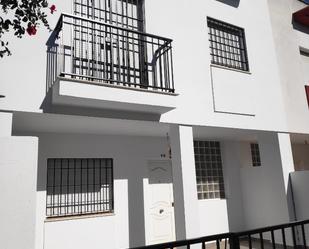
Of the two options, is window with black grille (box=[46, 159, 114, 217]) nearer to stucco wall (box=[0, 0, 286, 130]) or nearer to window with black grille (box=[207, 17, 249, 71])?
stucco wall (box=[0, 0, 286, 130])

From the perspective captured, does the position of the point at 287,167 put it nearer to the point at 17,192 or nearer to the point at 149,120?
the point at 149,120

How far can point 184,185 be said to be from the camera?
7.04 m

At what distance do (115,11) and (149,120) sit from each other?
2.93 m

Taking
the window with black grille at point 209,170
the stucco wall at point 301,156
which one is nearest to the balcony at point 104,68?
the window with black grille at point 209,170

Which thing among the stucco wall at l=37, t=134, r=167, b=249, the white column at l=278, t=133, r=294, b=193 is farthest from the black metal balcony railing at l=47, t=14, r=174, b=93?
the white column at l=278, t=133, r=294, b=193

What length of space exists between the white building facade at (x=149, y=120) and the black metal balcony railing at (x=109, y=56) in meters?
0.04

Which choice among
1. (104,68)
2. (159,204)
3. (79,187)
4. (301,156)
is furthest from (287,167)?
(104,68)

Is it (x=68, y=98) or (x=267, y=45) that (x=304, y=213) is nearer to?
(x=267, y=45)

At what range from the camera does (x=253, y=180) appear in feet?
34.8

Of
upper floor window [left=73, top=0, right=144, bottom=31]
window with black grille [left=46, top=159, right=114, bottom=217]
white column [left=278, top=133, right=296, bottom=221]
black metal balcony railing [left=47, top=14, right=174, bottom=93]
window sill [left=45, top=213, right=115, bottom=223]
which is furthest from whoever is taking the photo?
→ white column [left=278, top=133, right=296, bottom=221]

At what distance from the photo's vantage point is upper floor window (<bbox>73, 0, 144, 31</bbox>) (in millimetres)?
6896

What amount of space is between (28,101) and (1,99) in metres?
0.46

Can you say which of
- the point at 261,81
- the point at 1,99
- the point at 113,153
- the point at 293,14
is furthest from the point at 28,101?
the point at 293,14

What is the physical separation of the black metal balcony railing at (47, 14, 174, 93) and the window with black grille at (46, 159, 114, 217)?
2.76m
